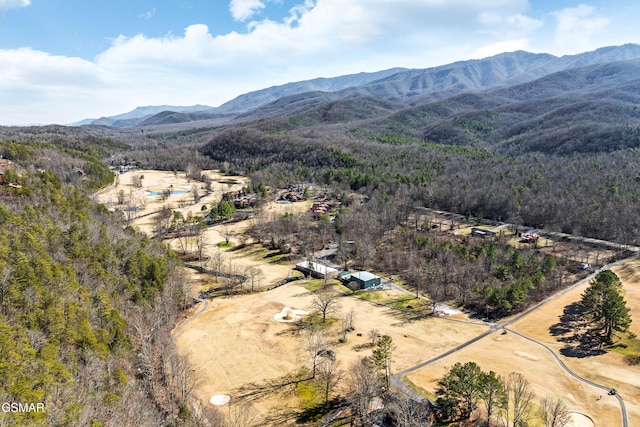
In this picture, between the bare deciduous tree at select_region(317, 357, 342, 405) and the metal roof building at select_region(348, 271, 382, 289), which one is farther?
the metal roof building at select_region(348, 271, 382, 289)

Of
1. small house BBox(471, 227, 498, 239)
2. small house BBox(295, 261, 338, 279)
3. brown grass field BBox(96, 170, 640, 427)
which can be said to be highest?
small house BBox(471, 227, 498, 239)

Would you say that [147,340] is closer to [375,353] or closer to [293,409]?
[293,409]

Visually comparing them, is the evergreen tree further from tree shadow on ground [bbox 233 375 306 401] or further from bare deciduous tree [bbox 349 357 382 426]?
tree shadow on ground [bbox 233 375 306 401]

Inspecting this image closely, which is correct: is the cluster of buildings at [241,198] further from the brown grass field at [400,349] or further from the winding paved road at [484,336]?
the winding paved road at [484,336]

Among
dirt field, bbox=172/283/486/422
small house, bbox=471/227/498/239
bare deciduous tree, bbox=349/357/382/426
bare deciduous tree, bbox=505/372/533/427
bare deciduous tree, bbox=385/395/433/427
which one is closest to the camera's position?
bare deciduous tree, bbox=385/395/433/427

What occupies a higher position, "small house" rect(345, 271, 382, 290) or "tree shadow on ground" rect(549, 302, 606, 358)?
"small house" rect(345, 271, 382, 290)

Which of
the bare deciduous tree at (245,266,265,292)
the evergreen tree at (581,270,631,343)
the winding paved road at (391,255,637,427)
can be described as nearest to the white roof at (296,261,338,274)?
the bare deciduous tree at (245,266,265,292)

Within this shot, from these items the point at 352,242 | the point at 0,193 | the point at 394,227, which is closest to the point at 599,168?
the point at 394,227
